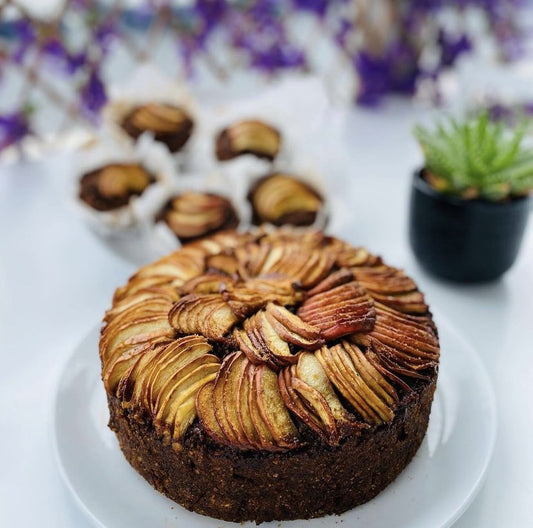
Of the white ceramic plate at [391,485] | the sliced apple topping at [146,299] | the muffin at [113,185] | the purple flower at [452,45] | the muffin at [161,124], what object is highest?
the purple flower at [452,45]

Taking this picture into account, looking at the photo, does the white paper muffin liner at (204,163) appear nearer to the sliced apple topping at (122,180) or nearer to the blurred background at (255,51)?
the sliced apple topping at (122,180)

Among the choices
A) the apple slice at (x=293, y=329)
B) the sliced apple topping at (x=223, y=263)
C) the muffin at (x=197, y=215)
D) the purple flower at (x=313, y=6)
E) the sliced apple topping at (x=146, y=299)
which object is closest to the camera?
the apple slice at (x=293, y=329)

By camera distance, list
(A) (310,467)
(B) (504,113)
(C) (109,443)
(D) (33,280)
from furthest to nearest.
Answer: (B) (504,113)
(D) (33,280)
(C) (109,443)
(A) (310,467)

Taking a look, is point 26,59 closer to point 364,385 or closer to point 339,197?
point 339,197

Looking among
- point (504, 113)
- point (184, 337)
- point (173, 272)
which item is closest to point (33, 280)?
point (173, 272)

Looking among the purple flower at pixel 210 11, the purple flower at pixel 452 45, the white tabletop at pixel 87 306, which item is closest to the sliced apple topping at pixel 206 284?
the white tabletop at pixel 87 306

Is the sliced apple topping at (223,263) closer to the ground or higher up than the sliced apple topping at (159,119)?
closer to the ground
